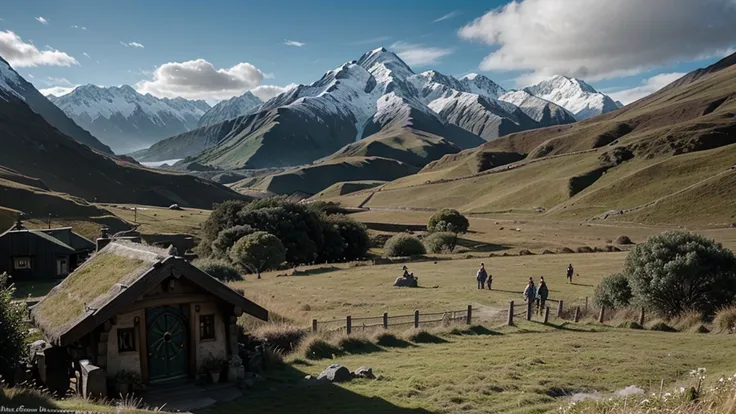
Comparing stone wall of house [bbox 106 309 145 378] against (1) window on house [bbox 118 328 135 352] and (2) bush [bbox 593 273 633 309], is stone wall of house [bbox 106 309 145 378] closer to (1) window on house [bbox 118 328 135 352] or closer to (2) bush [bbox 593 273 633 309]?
(1) window on house [bbox 118 328 135 352]

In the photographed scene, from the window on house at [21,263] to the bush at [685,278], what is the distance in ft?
159

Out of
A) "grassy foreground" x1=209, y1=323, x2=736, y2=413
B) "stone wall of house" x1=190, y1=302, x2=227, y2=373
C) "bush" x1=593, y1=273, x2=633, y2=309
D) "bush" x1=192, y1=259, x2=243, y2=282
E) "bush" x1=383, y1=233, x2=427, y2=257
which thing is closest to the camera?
"grassy foreground" x1=209, y1=323, x2=736, y2=413

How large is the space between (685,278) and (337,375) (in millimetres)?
21892

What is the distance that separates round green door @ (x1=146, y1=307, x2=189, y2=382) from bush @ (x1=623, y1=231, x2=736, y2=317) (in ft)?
80.9

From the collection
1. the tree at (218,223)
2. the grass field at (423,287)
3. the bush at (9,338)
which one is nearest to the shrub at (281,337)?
the grass field at (423,287)

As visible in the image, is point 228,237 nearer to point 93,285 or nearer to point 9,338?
point 93,285

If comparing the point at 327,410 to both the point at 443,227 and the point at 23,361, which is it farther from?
the point at 443,227

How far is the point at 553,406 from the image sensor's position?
47.1 feet

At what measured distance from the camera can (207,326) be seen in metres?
17.0

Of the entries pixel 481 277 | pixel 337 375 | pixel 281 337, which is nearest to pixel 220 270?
pixel 481 277

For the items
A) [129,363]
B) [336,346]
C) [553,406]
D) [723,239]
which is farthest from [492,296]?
[723,239]

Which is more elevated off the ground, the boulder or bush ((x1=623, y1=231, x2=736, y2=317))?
bush ((x1=623, y1=231, x2=736, y2=317))

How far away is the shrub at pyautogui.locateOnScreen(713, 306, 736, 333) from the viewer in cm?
2498

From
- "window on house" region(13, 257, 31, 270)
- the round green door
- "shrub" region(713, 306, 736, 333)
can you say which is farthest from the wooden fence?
"window on house" region(13, 257, 31, 270)
